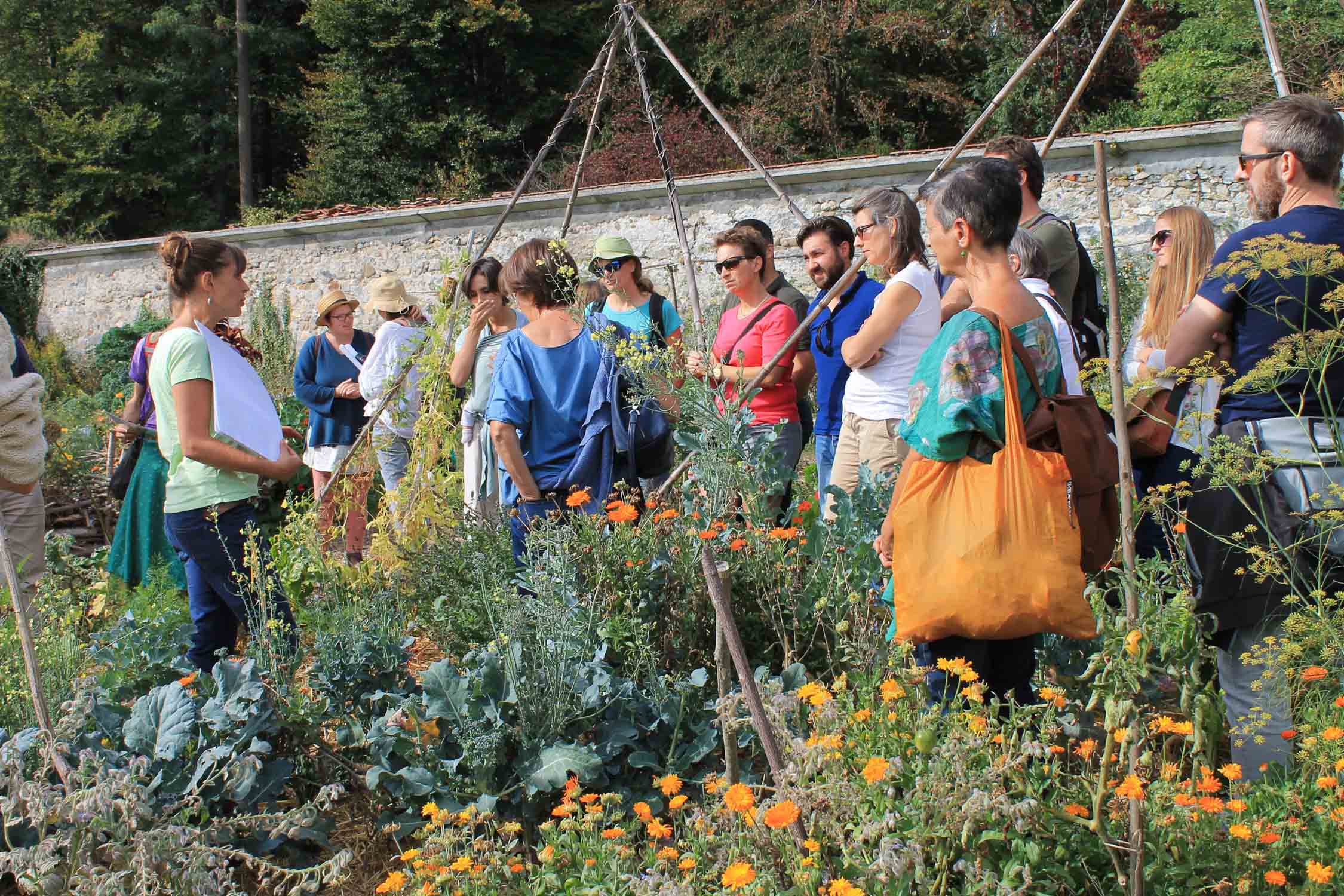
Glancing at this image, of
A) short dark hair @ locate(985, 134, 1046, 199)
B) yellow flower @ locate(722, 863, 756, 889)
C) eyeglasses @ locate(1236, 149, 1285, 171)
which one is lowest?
yellow flower @ locate(722, 863, 756, 889)

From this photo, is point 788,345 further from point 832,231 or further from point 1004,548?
point 1004,548

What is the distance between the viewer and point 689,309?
11547mm

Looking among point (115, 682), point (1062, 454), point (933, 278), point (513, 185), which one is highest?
point (513, 185)

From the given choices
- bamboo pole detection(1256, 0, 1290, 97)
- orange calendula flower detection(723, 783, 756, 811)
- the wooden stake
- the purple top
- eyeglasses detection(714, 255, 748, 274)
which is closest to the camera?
orange calendula flower detection(723, 783, 756, 811)

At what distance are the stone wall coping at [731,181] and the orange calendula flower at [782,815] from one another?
8807 mm

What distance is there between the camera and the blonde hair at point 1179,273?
332 centimetres

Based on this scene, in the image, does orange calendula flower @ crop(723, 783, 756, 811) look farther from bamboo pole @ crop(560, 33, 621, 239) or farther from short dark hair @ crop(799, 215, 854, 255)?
bamboo pole @ crop(560, 33, 621, 239)

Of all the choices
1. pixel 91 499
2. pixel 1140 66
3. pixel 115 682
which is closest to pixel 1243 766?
pixel 115 682

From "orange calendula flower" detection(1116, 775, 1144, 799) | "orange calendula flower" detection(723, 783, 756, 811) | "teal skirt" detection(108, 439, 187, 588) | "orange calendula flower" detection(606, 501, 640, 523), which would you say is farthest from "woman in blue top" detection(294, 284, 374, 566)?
"orange calendula flower" detection(1116, 775, 1144, 799)

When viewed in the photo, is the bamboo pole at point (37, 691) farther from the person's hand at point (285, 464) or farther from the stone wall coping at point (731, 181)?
the stone wall coping at point (731, 181)

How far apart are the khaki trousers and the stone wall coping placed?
677 cm

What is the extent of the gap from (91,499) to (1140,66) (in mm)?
16520

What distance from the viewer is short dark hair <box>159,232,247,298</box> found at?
3455mm

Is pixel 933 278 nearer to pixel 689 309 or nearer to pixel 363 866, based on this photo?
pixel 363 866
